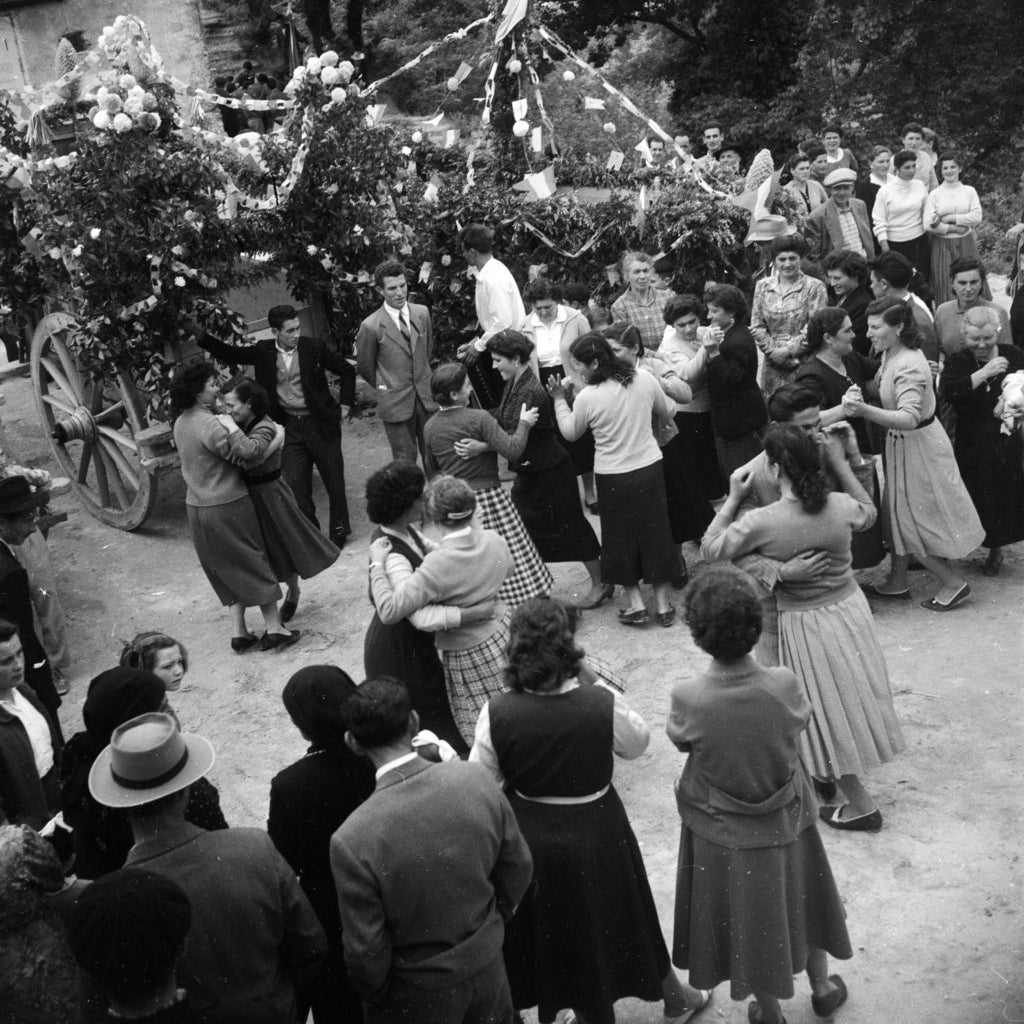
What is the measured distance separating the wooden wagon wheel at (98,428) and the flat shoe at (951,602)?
193 inches

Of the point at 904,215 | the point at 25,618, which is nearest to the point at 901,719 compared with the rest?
the point at 25,618

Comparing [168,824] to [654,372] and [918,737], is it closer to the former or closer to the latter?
[918,737]

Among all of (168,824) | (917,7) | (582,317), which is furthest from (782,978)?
(917,7)

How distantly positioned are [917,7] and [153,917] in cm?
1498

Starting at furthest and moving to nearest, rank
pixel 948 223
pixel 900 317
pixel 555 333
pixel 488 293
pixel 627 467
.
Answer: pixel 948 223 < pixel 488 293 < pixel 555 333 < pixel 627 467 < pixel 900 317

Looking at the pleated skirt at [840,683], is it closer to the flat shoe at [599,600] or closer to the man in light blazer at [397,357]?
the flat shoe at [599,600]

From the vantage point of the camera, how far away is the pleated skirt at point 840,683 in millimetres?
4641

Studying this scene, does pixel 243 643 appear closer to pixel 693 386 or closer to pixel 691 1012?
pixel 693 386

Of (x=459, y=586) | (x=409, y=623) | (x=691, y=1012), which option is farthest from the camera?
(x=409, y=623)

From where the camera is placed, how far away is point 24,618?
5562 millimetres

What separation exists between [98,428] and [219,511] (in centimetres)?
253

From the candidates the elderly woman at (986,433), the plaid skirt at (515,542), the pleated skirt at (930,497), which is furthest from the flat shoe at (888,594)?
the plaid skirt at (515,542)

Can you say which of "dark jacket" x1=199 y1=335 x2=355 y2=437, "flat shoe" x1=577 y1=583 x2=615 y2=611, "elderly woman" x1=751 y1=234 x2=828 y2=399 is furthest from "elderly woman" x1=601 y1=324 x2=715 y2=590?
"dark jacket" x1=199 y1=335 x2=355 y2=437

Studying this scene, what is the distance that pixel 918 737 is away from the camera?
540 centimetres
